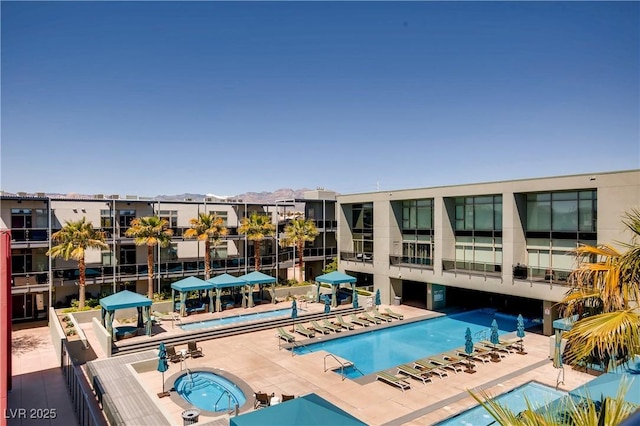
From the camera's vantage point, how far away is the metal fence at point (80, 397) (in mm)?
12078

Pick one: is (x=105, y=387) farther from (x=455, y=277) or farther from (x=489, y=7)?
(x=489, y=7)

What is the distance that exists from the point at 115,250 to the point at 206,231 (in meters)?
6.72

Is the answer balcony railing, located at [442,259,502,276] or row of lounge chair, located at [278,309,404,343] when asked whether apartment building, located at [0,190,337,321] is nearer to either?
row of lounge chair, located at [278,309,404,343]

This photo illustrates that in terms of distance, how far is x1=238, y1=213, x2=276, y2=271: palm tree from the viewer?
34.2 meters

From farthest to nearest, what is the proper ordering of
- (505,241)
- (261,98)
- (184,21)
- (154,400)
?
1. (261,98)
2. (505,241)
3. (184,21)
4. (154,400)

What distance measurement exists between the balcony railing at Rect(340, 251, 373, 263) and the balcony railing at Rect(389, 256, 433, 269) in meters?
2.66

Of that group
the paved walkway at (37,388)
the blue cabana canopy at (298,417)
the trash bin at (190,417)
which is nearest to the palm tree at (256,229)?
the paved walkway at (37,388)

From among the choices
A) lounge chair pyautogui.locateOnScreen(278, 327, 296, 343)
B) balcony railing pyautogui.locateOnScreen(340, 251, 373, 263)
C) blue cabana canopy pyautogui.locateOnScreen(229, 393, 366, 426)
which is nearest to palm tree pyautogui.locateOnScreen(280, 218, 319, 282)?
balcony railing pyautogui.locateOnScreen(340, 251, 373, 263)

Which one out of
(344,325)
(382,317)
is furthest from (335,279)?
(344,325)

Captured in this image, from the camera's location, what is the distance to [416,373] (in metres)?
17.8

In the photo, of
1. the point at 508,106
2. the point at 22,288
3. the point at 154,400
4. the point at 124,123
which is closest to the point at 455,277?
the point at 508,106

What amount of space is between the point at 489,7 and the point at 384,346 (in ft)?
59.0

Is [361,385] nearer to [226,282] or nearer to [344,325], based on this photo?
[344,325]

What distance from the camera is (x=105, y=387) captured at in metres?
16.3
